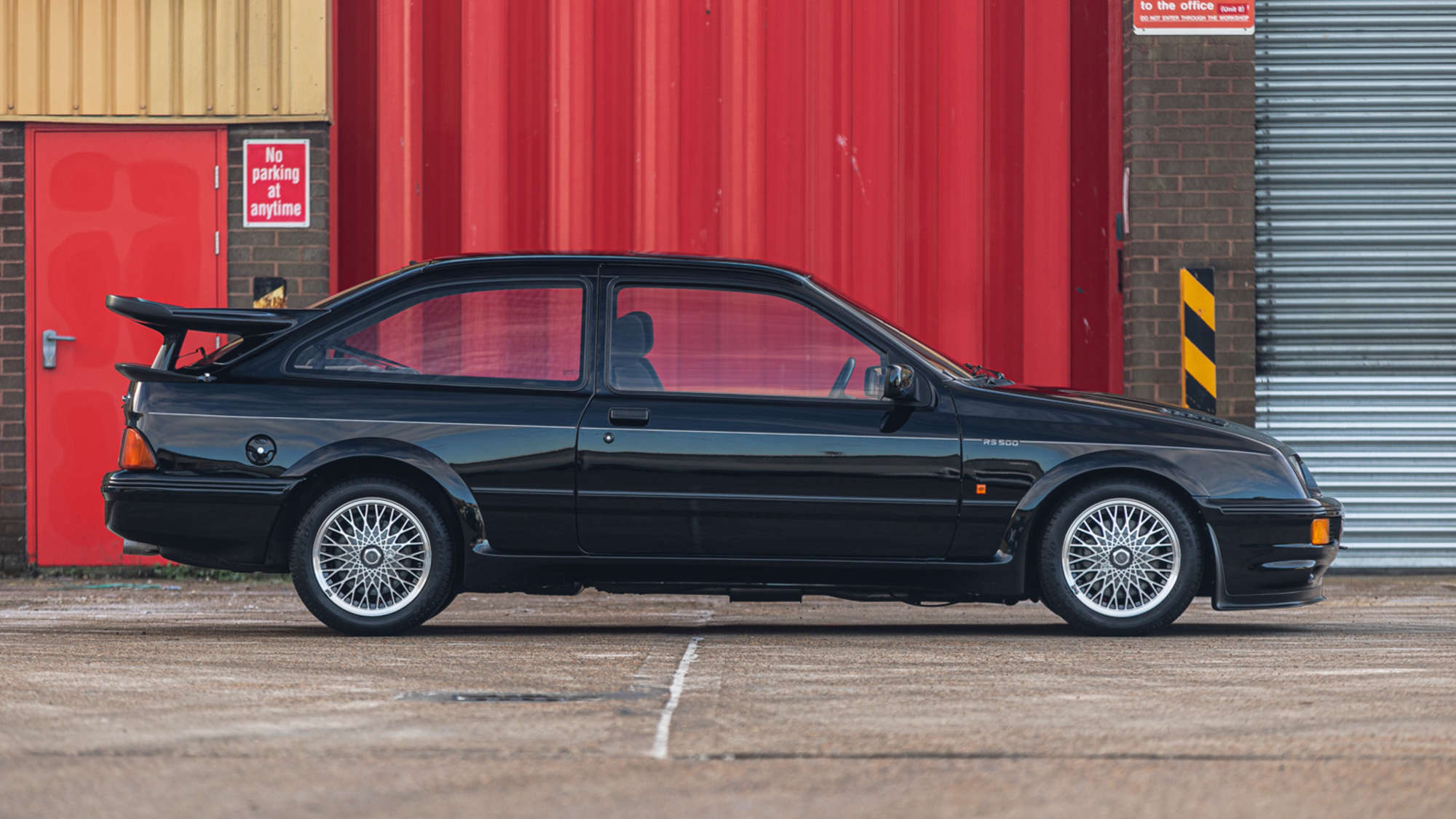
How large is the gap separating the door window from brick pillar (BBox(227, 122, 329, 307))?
4.23 metres

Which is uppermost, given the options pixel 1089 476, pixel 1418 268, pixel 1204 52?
pixel 1204 52

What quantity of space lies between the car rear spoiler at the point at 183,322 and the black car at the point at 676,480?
0.04 feet

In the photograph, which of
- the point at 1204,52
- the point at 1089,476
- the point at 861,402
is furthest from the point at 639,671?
the point at 1204,52

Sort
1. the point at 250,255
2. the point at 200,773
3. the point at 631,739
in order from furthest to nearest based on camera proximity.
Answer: the point at 250,255, the point at 631,739, the point at 200,773

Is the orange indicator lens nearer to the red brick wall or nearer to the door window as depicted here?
the door window

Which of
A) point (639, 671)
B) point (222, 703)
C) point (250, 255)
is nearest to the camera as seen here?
point (222, 703)

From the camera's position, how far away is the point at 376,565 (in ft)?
22.6

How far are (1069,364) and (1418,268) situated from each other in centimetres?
219

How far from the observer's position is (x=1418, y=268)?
35.3 feet

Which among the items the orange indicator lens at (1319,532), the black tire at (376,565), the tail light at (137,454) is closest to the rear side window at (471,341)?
the black tire at (376,565)

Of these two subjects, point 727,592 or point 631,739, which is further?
point 727,592

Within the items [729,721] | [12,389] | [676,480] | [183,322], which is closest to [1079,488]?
[676,480]

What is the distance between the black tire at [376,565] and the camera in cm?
683

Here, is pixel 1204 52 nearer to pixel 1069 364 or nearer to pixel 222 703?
pixel 1069 364
